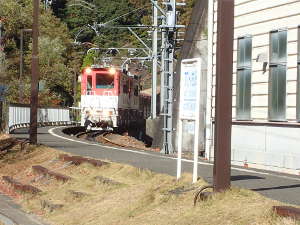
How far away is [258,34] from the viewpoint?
1803cm

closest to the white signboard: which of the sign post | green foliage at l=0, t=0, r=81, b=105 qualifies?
the sign post

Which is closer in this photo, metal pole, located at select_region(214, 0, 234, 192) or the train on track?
metal pole, located at select_region(214, 0, 234, 192)

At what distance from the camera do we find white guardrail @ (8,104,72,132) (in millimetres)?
37731

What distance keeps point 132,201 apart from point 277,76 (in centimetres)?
684

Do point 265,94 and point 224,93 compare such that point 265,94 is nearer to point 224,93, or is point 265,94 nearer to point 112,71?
point 224,93

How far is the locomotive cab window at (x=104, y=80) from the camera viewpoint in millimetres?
38812

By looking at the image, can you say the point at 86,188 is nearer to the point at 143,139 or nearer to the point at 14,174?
the point at 14,174

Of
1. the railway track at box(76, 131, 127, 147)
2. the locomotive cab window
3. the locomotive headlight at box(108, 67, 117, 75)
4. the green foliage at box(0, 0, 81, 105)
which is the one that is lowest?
the railway track at box(76, 131, 127, 147)

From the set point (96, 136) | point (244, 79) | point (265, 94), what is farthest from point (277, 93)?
point (96, 136)

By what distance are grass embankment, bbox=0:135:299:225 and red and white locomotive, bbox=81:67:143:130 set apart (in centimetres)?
2062

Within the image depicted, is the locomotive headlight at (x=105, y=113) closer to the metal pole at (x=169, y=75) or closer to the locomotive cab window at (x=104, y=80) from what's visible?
the locomotive cab window at (x=104, y=80)

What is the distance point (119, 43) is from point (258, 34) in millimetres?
87648

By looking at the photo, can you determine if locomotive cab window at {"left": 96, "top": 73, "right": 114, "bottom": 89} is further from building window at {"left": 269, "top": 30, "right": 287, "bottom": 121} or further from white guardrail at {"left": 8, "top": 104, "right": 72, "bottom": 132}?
building window at {"left": 269, "top": 30, "right": 287, "bottom": 121}

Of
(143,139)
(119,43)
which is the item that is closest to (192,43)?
(143,139)
